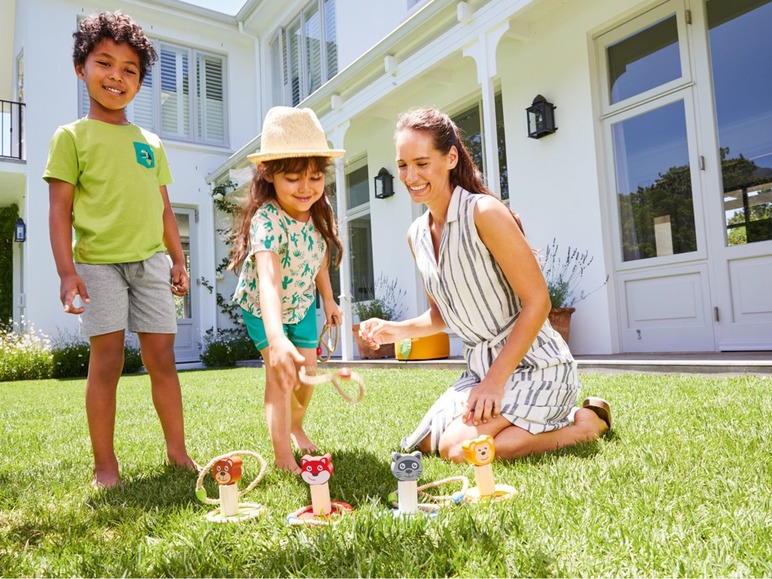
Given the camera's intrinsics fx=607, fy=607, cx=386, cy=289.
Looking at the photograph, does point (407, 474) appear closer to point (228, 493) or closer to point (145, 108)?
point (228, 493)

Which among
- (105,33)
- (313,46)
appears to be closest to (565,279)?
(105,33)

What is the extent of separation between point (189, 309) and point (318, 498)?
34.4ft

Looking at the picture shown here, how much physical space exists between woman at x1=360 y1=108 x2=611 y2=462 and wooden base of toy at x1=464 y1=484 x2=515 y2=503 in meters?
0.45

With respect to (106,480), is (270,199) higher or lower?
higher

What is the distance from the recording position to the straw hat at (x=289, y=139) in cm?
205

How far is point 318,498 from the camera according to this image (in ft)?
4.65

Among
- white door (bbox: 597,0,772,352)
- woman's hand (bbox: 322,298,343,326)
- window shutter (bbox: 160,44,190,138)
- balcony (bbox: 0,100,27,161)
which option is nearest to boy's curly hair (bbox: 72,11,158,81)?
woman's hand (bbox: 322,298,343,326)

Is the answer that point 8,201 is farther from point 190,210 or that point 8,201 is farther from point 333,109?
point 333,109

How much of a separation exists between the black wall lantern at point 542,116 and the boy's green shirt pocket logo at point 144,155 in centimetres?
444

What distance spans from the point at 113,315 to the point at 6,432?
69.0 inches

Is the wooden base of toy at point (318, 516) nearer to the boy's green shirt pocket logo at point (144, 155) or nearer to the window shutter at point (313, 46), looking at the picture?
the boy's green shirt pocket logo at point (144, 155)

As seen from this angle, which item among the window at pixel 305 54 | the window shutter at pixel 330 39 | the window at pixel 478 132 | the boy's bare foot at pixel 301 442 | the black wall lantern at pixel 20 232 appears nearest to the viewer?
the boy's bare foot at pixel 301 442

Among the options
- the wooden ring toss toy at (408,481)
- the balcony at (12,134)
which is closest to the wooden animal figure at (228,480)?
the wooden ring toss toy at (408,481)

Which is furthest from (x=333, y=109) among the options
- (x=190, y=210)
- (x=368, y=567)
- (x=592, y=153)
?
(x=368, y=567)
